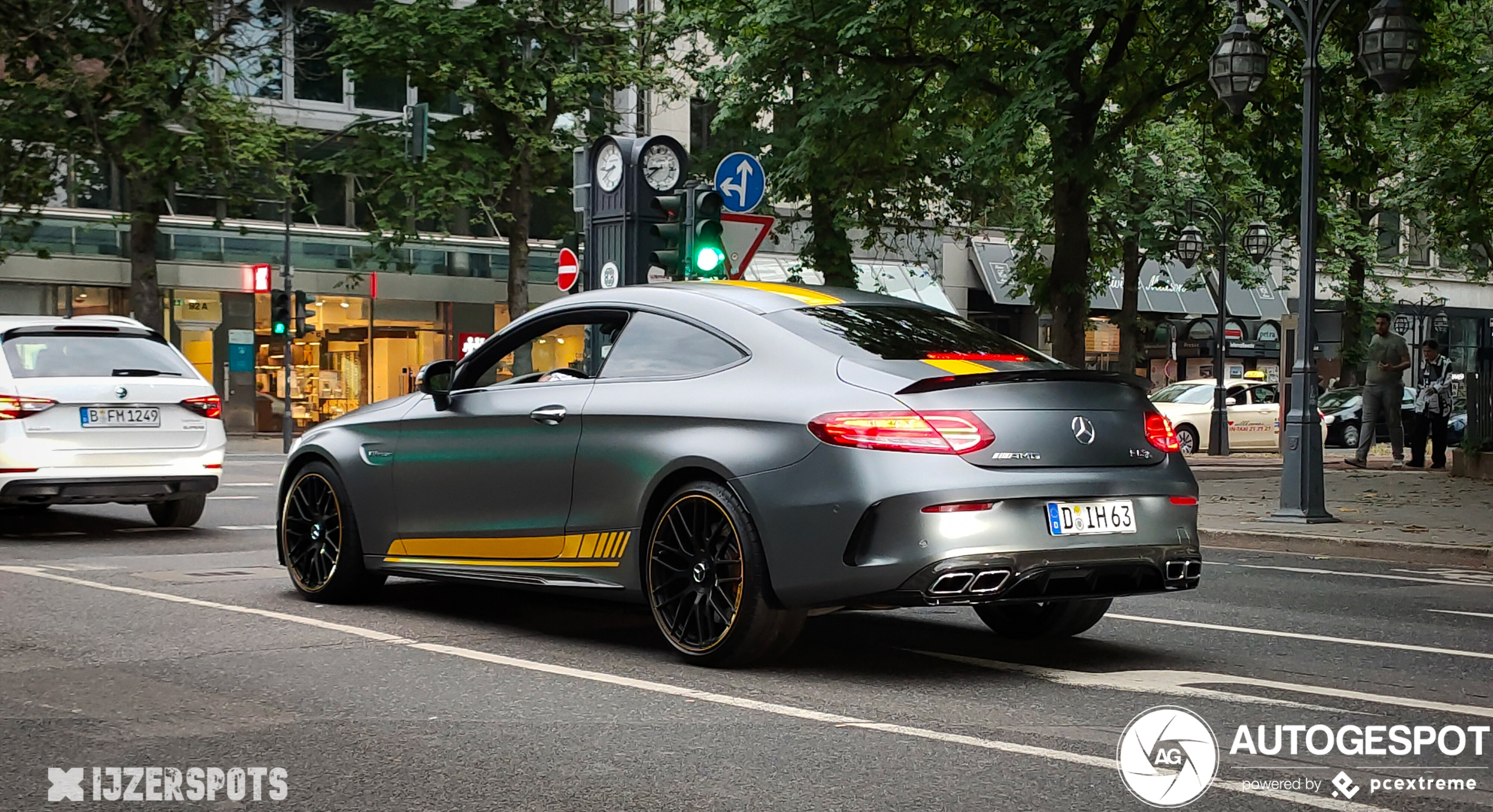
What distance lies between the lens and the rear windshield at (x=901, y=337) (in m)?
6.80

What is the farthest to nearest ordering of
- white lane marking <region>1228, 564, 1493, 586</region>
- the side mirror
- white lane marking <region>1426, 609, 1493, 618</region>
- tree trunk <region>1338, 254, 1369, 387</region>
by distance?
tree trunk <region>1338, 254, 1369, 387</region>, white lane marking <region>1228, 564, 1493, 586</region>, white lane marking <region>1426, 609, 1493, 618</region>, the side mirror

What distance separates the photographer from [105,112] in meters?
29.9

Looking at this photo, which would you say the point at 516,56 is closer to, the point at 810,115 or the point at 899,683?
the point at 810,115

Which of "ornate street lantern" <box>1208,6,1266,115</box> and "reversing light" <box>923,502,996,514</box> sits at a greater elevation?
"ornate street lantern" <box>1208,6,1266,115</box>

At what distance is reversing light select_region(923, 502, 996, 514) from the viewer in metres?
6.19

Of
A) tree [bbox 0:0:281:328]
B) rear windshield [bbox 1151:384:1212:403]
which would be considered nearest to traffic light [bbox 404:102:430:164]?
tree [bbox 0:0:281:328]

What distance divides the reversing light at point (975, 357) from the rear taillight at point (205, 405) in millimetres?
8172

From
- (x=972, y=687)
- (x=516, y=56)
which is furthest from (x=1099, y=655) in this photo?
(x=516, y=56)

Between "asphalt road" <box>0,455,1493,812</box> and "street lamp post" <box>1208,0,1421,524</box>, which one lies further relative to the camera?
"street lamp post" <box>1208,0,1421,524</box>

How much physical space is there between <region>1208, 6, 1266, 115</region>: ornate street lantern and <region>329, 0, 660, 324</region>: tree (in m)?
17.6

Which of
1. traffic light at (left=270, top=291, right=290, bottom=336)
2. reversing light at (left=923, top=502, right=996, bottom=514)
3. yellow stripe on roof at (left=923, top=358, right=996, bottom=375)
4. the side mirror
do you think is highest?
traffic light at (left=270, top=291, right=290, bottom=336)

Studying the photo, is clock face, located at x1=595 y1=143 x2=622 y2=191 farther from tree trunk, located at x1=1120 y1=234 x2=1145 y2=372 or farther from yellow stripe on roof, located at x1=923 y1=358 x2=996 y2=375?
tree trunk, located at x1=1120 y1=234 x2=1145 y2=372

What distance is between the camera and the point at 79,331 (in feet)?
44.2

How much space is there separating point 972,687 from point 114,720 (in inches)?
114
